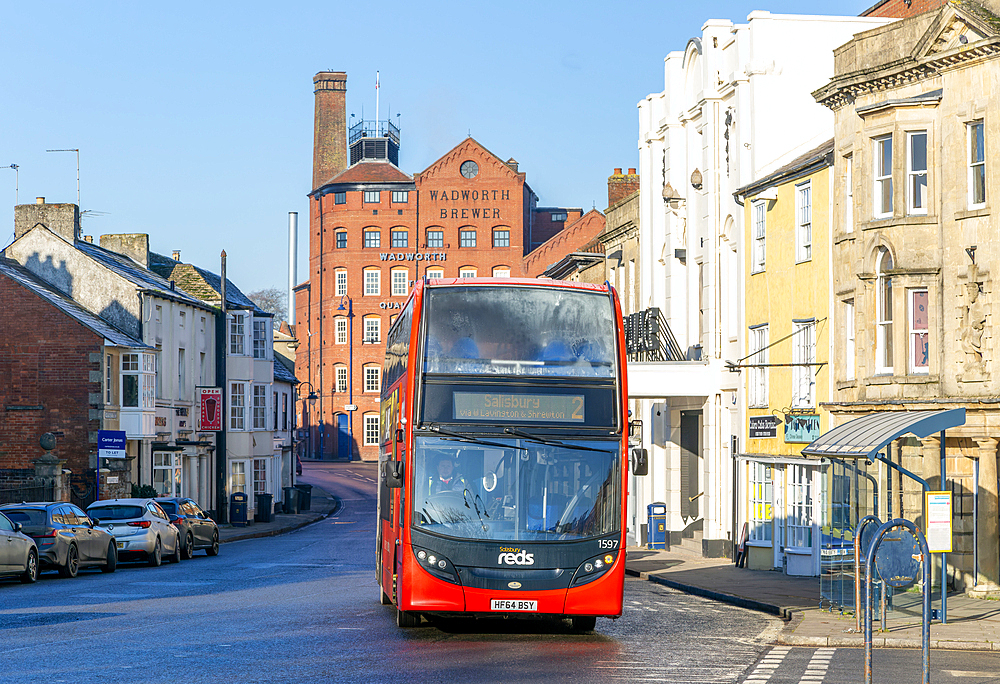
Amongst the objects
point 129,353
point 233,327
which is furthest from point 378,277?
point 129,353

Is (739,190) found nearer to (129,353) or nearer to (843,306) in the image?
(843,306)

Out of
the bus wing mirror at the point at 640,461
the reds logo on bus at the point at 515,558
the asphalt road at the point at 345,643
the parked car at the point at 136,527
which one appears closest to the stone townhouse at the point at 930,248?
the asphalt road at the point at 345,643

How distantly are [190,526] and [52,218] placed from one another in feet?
67.3

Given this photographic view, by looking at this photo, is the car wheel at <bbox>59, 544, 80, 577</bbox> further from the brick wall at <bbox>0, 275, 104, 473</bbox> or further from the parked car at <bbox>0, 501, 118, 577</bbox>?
the brick wall at <bbox>0, 275, 104, 473</bbox>

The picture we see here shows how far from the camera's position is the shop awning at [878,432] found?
1886 centimetres

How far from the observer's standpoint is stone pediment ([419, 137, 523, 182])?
9451 centimetres

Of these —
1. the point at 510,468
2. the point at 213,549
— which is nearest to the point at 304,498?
the point at 213,549

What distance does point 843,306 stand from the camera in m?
25.9

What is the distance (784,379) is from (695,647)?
1454 cm

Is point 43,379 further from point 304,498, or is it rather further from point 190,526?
point 304,498

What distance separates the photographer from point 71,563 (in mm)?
25984

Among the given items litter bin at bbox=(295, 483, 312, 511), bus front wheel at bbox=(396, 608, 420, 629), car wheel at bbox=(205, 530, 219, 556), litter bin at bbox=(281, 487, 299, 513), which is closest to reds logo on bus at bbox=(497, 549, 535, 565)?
bus front wheel at bbox=(396, 608, 420, 629)

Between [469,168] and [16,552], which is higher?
[469,168]

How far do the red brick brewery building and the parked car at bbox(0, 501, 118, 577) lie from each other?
6699cm
